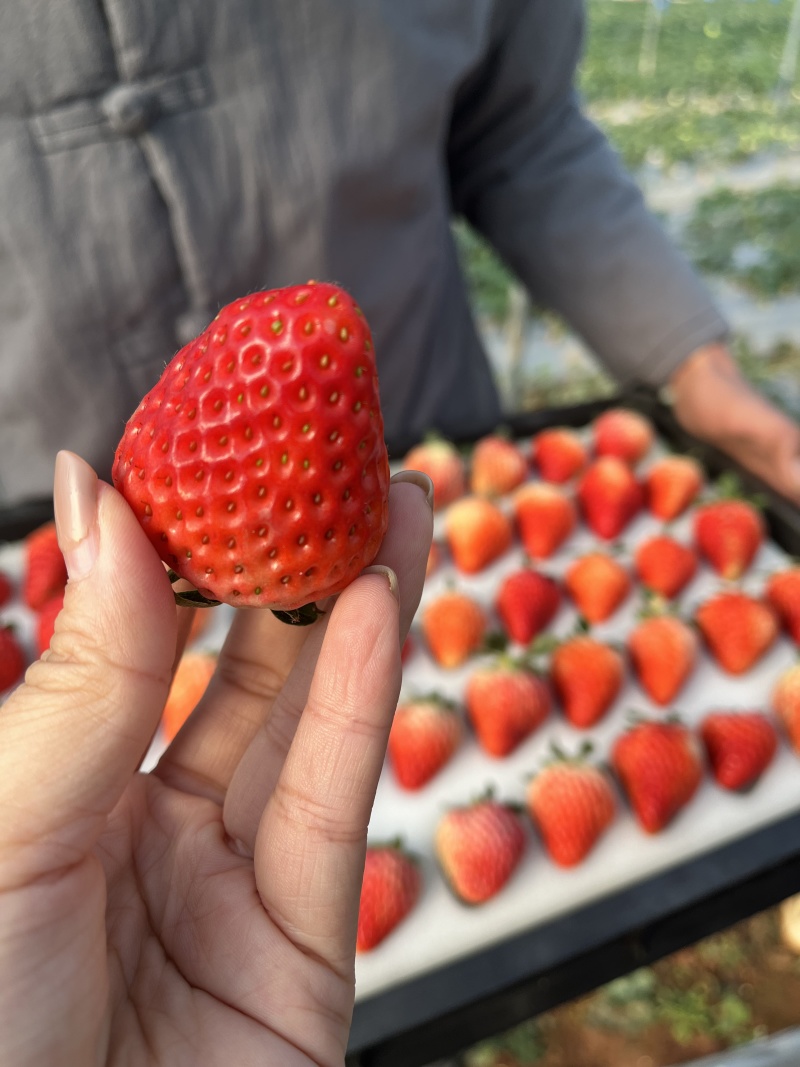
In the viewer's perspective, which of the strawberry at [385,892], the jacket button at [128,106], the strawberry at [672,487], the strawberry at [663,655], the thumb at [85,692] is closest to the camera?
the thumb at [85,692]

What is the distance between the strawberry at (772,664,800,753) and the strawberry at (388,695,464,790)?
359 mm

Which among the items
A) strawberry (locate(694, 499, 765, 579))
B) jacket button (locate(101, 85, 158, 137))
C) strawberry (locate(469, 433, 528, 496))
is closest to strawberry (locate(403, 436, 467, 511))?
strawberry (locate(469, 433, 528, 496))

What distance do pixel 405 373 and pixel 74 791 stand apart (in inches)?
36.7

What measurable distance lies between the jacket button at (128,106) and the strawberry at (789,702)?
36.8 inches

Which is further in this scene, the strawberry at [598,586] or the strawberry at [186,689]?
the strawberry at [598,586]

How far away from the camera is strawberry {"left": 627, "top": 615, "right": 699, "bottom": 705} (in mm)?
952

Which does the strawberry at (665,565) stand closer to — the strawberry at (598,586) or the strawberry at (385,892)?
the strawberry at (598,586)

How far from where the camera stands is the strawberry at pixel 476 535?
1117 mm

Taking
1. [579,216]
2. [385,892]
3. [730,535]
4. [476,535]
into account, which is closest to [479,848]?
[385,892]

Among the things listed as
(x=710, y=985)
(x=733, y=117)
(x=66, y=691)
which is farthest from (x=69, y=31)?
(x=733, y=117)

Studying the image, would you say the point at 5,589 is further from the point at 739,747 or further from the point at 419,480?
the point at 739,747

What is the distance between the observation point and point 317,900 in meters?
0.50

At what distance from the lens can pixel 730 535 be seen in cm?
109

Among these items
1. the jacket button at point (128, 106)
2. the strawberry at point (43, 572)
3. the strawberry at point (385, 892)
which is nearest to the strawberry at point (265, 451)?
the strawberry at point (385, 892)
